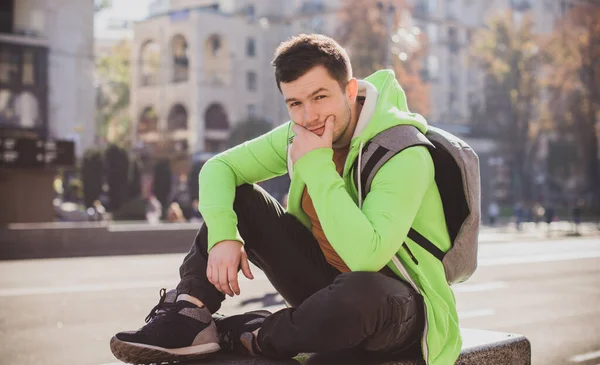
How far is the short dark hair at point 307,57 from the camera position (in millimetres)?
2934

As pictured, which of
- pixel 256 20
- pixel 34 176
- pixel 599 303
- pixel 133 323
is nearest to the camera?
pixel 133 323

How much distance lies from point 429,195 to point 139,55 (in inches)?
2465

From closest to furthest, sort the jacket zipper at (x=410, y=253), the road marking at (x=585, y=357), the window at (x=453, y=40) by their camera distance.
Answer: the jacket zipper at (x=410, y=253) → the road marking at (x=585, y=357) → the window at (x=453, y=40)

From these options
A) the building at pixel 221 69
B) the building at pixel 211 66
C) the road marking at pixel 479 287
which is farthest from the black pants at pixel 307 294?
the building at pixel 211 66

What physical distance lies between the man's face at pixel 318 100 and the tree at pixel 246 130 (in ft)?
171

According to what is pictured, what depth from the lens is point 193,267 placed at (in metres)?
3.09

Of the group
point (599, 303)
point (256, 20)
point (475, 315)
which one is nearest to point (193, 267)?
point (475, 315)

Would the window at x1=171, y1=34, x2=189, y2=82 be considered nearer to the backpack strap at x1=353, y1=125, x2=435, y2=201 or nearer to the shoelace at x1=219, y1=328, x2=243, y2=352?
the shoelace at x1=219, y1=328, x2=243, y2=352

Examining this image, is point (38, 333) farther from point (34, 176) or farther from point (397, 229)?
point (34, 176)

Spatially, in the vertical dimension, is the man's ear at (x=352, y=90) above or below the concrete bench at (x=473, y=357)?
above

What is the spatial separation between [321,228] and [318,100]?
0.52 metres

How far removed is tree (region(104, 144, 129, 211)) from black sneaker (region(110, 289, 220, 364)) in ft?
108

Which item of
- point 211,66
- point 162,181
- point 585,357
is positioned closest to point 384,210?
point 585,357

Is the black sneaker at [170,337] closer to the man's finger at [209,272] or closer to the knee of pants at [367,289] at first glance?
the man's finger at [209,272]
